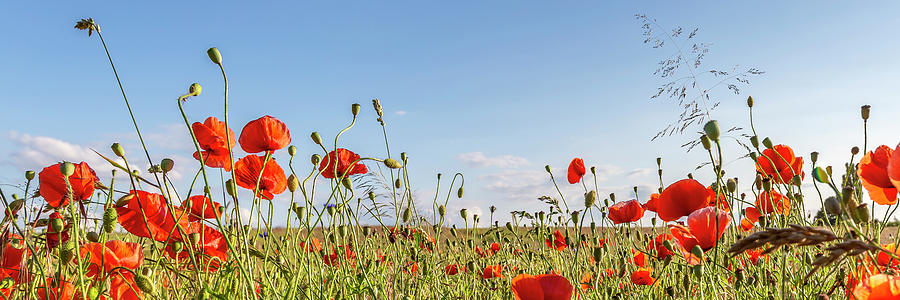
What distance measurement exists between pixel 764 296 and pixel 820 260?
125cm

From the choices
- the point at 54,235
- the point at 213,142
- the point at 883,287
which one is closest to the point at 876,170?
the point at 883,287

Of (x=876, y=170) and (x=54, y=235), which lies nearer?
(x=876, y=170)

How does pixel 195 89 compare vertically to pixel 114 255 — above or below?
above

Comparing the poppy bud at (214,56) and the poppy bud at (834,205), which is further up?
the poppy bud at (214,56)

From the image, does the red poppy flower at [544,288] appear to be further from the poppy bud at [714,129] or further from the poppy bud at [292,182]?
the poppy bud at [292,182]

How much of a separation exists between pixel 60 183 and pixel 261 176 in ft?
1.49

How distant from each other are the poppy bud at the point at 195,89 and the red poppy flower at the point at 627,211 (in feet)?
5.29

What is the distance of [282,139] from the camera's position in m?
1.62

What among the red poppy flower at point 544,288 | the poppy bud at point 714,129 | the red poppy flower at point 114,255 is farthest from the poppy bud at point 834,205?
the red poppy flower at point 114,255

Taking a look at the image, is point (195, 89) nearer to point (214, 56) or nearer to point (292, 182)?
point (214, 56)

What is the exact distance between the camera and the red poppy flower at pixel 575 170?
2570 mm

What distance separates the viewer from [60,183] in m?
1.48

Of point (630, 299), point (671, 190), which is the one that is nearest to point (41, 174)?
point (671, 190)

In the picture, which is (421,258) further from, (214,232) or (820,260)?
(820,260)
